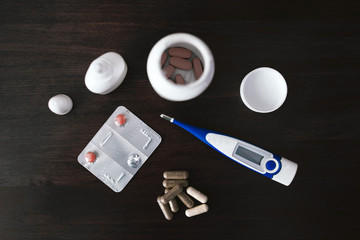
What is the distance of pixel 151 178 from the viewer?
65 centimetres

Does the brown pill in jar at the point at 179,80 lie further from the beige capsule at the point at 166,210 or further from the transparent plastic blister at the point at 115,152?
the beige capsule at the point at 166,210

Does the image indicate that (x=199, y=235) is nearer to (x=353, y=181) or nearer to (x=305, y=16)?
(x=353, y=181)

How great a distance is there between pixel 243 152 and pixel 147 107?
0.74ft

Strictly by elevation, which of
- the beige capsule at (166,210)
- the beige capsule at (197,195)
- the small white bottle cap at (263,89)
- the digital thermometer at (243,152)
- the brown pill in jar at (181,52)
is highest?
the small white bottle cap at (263,89)

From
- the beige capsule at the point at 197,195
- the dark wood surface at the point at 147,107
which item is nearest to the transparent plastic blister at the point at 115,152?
the dark wood surface at the point at 147,107

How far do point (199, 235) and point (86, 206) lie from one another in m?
0.25

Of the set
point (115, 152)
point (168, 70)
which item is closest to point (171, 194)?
point (115, 152)

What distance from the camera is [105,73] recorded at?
583 millimetres

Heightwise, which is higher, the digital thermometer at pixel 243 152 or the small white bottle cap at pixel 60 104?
the digital thermometer at pixel 243 152

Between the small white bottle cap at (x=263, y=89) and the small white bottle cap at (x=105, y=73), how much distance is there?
0.85 ft

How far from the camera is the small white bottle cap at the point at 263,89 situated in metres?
0.63

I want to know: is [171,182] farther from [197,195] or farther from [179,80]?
[179,80]

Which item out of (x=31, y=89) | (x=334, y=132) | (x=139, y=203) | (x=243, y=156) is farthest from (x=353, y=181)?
(x=31, y=89)

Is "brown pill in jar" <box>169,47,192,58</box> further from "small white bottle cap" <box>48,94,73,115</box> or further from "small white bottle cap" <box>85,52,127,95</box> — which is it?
"small white bottle cap" <box>48,94,73,115</box>
